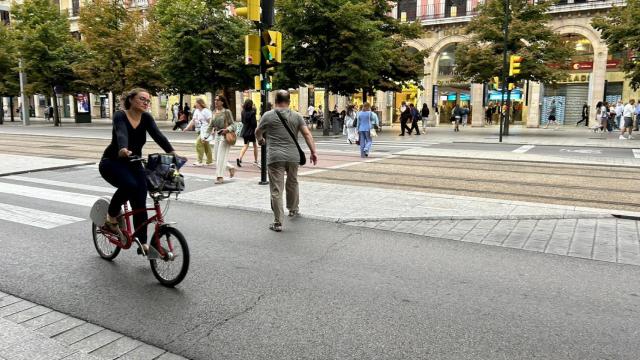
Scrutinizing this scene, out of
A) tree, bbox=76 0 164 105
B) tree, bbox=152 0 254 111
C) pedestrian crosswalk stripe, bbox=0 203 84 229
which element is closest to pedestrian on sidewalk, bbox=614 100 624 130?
tree, bbox=152 0 254 111

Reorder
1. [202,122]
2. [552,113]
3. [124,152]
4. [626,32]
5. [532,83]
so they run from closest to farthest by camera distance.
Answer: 1. [124,152]
2. [202,122]
3. [626,32]
4. [532,83]
5. [552,113]

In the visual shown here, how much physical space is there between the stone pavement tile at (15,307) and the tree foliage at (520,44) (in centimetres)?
2516

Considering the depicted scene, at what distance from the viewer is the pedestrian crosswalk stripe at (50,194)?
8.44 m

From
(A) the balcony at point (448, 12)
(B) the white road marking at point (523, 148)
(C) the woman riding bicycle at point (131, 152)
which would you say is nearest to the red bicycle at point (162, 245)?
(C) the woman riding bicycle at point (131, 152)

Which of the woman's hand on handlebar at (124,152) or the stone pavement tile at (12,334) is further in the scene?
the woman's hand on handlebar at (124,152)

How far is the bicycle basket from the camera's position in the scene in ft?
14.9

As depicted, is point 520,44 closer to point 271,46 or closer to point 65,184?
point 271,46

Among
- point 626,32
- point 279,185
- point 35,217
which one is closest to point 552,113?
point 626,32

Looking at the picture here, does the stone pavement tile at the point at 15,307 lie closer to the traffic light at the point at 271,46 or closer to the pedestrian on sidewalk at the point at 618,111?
the traffic light at the point at 271,46

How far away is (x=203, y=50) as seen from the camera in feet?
95.1

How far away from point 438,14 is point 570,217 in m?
34.0

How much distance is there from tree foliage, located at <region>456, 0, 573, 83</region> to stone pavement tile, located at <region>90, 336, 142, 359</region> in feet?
83.0

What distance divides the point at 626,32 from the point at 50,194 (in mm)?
23980

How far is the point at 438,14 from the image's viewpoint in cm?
3825
